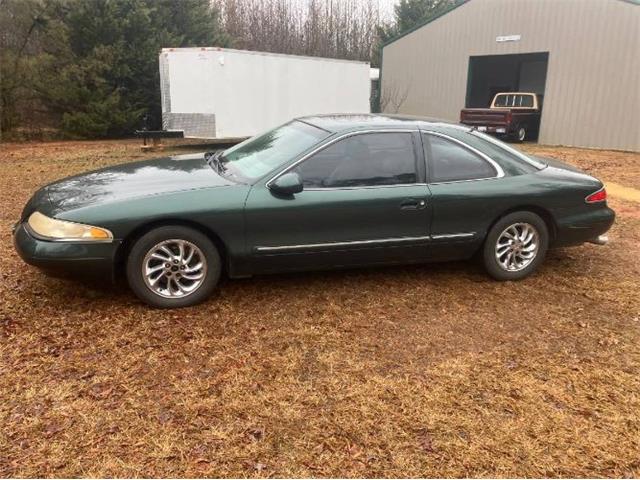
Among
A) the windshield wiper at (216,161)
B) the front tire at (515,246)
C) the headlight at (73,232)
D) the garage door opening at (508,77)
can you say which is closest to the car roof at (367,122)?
the windshield wiper at (216,161)

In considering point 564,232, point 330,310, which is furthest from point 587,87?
point 330,310

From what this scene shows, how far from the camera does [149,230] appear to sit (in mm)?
3920

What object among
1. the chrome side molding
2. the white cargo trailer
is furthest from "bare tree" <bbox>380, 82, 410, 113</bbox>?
the chrome side molding

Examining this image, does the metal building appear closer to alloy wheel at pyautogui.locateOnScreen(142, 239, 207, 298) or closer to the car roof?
the car roof

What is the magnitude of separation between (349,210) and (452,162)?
3.48 ft

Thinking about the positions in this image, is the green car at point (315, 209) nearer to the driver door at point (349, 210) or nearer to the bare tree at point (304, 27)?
the driver door at point (349, 210)

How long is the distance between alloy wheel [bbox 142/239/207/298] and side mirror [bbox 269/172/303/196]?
0.73 m

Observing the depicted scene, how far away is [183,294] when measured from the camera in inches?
160

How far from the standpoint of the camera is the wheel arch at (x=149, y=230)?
3.88 metres

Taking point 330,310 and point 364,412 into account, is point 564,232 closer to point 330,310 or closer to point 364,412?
point 330,310

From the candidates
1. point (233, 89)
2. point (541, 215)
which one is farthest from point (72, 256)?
point (233, 89)

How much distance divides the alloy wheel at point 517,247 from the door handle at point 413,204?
844 millimetres

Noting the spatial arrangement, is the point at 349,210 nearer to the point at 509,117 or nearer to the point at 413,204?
the point at 413,204

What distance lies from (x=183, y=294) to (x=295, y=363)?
3.72 ft
